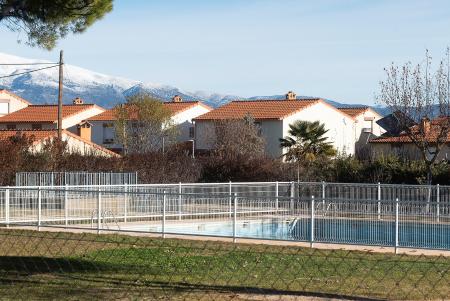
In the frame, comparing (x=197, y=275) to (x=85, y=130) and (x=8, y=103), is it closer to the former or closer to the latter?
(x=85, y=130)

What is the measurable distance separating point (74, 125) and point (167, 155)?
3792 centimetres

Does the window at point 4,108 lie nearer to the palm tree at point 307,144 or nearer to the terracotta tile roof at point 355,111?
the terracotta tile roof at point 355,111

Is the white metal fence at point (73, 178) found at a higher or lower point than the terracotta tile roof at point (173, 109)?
lower

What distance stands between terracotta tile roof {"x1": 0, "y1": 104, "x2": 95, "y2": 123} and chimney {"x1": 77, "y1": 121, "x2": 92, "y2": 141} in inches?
93.3

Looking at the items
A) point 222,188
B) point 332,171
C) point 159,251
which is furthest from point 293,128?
point 159,251

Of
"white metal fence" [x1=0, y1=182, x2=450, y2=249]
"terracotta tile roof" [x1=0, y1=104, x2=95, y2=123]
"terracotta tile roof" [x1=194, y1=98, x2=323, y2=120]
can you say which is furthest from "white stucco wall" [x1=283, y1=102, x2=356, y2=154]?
"white metal fence" [x1=0, y1=182, x2=450, y2=249]

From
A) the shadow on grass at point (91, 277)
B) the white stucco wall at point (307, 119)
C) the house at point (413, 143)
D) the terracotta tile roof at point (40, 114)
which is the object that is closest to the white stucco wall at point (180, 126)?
the terracotta tile roof at point (40, 114)

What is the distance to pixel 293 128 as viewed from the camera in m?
50.0

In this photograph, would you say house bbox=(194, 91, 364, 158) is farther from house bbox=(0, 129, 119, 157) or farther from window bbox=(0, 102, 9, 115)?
window bbox=(0, 102, 9, 115)

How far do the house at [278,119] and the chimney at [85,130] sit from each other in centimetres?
1188

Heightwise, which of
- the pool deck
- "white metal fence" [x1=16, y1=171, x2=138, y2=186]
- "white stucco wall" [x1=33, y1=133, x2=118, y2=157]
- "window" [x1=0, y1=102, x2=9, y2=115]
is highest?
"window" [x1=0, y1=102, x2=9, y2=115]

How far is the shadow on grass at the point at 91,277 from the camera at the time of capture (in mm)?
11680

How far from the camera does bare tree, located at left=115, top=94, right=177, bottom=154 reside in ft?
201

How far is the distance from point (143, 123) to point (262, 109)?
8772 millimetres
